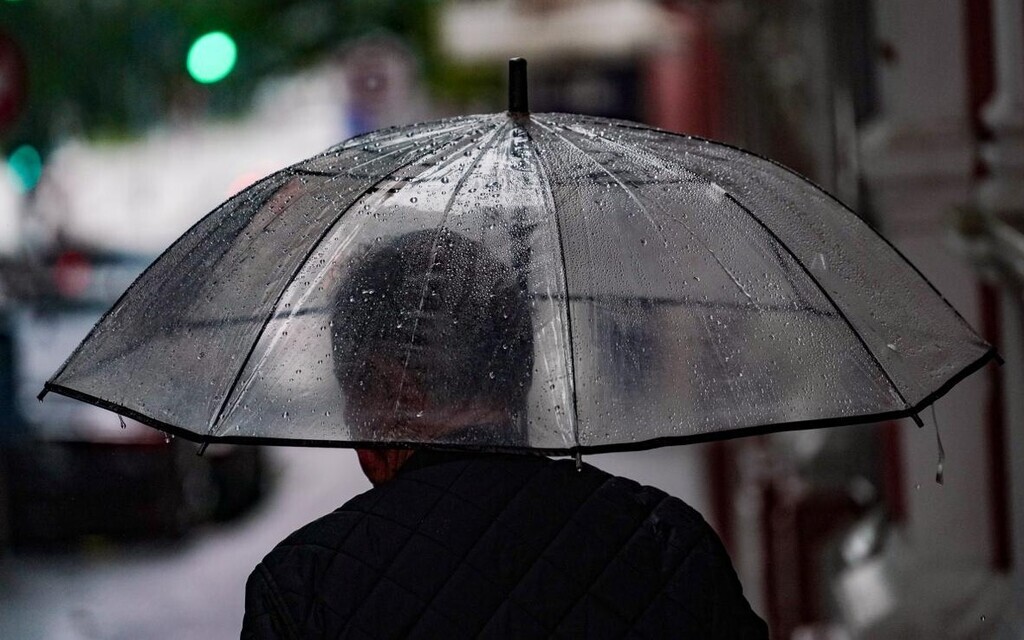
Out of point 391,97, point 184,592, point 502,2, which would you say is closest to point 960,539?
point 184,592

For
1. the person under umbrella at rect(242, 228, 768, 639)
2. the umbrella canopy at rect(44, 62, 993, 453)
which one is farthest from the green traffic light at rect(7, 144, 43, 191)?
the person under umbrella at rect(242, 228, 768, 639)

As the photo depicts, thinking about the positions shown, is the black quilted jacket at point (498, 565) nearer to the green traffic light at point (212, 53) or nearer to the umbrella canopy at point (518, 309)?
the umbrella canopy at point (518, 309)

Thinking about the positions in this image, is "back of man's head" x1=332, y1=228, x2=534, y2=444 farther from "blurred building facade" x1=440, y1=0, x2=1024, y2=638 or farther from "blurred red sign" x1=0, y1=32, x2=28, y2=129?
"blurred red sign" x1=0, y1=32, x2=28, y2=129

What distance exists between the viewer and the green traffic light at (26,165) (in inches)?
1071

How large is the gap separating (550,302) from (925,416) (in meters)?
4.22

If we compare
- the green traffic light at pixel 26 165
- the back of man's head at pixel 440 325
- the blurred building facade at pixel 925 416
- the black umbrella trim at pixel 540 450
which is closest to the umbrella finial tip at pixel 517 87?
the back of man's head at pixel 440 325

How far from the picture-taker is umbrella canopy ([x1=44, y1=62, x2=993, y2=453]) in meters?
2.56

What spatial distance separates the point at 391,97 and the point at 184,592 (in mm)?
12386

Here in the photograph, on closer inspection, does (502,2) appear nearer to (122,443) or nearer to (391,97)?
(391,97)

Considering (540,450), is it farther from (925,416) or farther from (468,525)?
(925,416)

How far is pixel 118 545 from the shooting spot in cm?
1414

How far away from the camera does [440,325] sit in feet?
8.52

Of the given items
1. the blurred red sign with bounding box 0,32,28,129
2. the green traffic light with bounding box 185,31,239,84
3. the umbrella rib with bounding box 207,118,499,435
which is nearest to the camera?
the umbrella rib with bounding box 207,118,499,435

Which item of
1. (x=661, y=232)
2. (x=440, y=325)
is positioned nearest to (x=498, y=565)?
(x=440, y=325)
